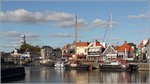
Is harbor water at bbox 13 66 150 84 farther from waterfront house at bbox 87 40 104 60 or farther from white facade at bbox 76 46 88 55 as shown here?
white facade at bbox 76 46 88 55

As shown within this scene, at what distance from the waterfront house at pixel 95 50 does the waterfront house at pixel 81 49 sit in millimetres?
3043

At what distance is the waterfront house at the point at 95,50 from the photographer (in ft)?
322

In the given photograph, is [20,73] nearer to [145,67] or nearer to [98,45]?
[145,67]

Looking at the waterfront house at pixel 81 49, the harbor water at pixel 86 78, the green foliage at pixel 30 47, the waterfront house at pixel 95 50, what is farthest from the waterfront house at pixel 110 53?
the green foliage at pixel 30 47

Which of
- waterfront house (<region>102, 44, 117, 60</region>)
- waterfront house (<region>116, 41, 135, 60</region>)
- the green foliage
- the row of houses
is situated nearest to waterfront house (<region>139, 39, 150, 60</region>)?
the row of houses

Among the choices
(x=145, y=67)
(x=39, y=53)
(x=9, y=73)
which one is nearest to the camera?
(x=9, y=73)

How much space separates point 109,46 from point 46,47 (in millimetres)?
76940

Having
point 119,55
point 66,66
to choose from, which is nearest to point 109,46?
point 119,55

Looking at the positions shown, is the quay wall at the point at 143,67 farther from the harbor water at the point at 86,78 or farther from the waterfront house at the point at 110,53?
the waterfront house at the point at 110,53

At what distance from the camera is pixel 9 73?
46.8 metres

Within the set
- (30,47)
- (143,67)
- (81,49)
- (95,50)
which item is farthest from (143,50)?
(30,47)

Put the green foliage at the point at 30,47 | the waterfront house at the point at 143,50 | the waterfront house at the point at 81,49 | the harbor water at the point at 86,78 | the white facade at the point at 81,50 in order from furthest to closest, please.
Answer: the green foliage at the point at 30,47
the white facade at the point at 81,50
the waterfront house at the point at 81,49
the waterfront house at the point at 143,50
the harbor water at the point at 86,78

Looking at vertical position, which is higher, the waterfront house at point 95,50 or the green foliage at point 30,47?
the green foliage at point 30,47

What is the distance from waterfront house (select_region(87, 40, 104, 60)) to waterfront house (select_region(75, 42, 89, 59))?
3043mm
